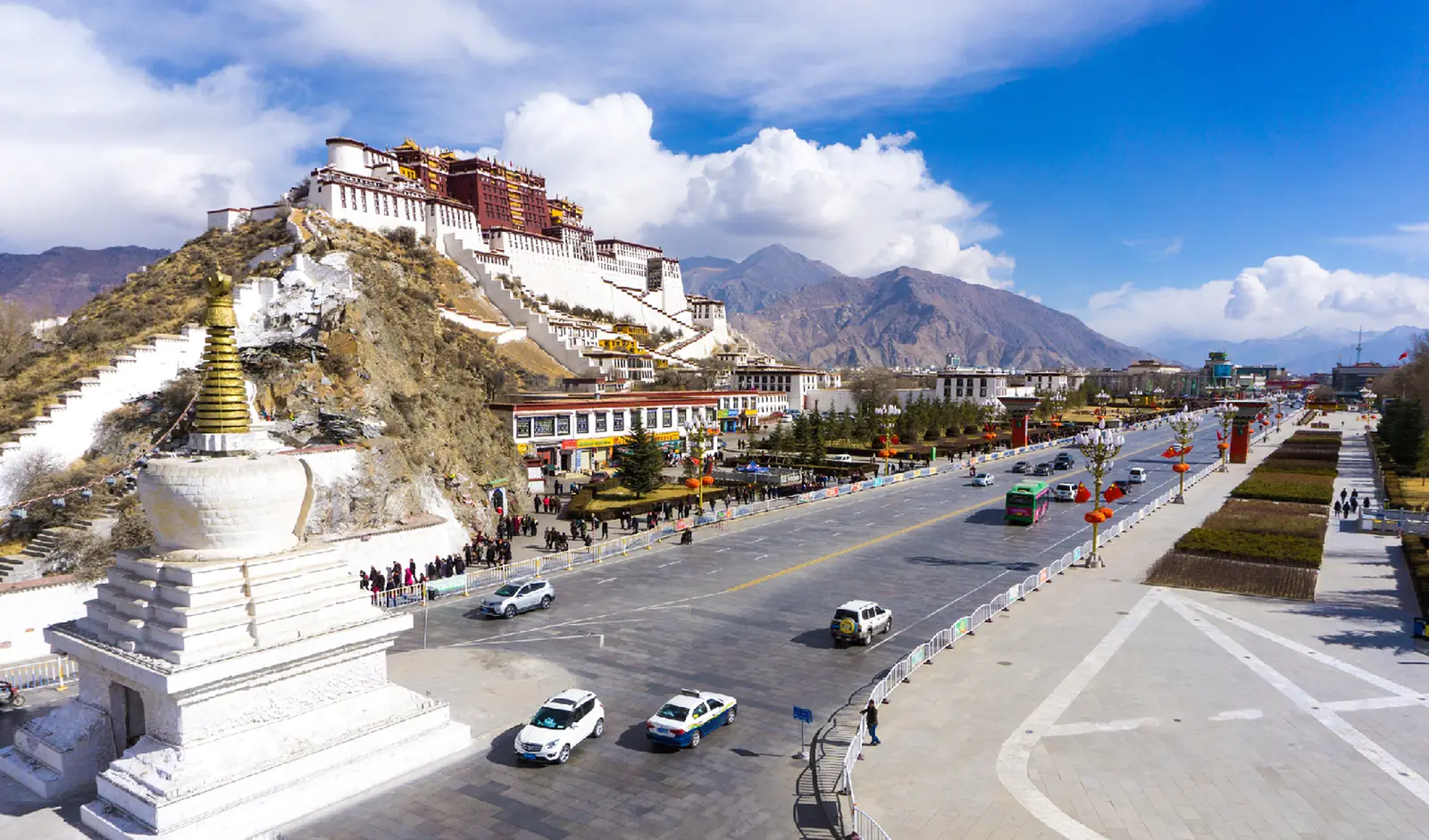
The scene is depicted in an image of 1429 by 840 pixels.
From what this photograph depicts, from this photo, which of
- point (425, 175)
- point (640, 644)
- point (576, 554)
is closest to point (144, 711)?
point (640, 644)

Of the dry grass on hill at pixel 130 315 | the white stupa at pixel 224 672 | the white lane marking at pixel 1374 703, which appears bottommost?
the white lane marking at pixel 1374 703

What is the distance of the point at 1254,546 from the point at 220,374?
4030 centimetres

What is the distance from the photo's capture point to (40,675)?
817 inches

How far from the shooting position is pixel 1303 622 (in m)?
25.9

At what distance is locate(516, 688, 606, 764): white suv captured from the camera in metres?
15.9

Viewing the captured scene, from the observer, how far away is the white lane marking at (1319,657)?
65.9 ft

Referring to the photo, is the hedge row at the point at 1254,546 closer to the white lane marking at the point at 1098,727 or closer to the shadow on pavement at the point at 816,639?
the white lane marking at the point at 1098,727

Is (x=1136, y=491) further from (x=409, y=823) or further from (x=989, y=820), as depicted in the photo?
(x=409, y=823)

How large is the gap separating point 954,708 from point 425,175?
106m

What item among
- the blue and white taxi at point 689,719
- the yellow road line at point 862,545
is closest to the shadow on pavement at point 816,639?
the yellow road line at point 862,545

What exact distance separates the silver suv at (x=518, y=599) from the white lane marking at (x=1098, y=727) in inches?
641

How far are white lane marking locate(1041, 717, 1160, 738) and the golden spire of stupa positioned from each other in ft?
60.8

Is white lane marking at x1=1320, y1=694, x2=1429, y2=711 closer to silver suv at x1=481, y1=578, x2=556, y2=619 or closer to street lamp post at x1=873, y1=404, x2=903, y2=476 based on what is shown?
silver suv at x1=481, y1=578, x2=556, y2=619

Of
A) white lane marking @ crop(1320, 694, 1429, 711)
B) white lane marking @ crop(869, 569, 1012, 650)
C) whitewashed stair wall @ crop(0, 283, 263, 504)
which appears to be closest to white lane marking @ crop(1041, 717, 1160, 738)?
white lane marking @ crop(1320, 694, 1429, 711)
